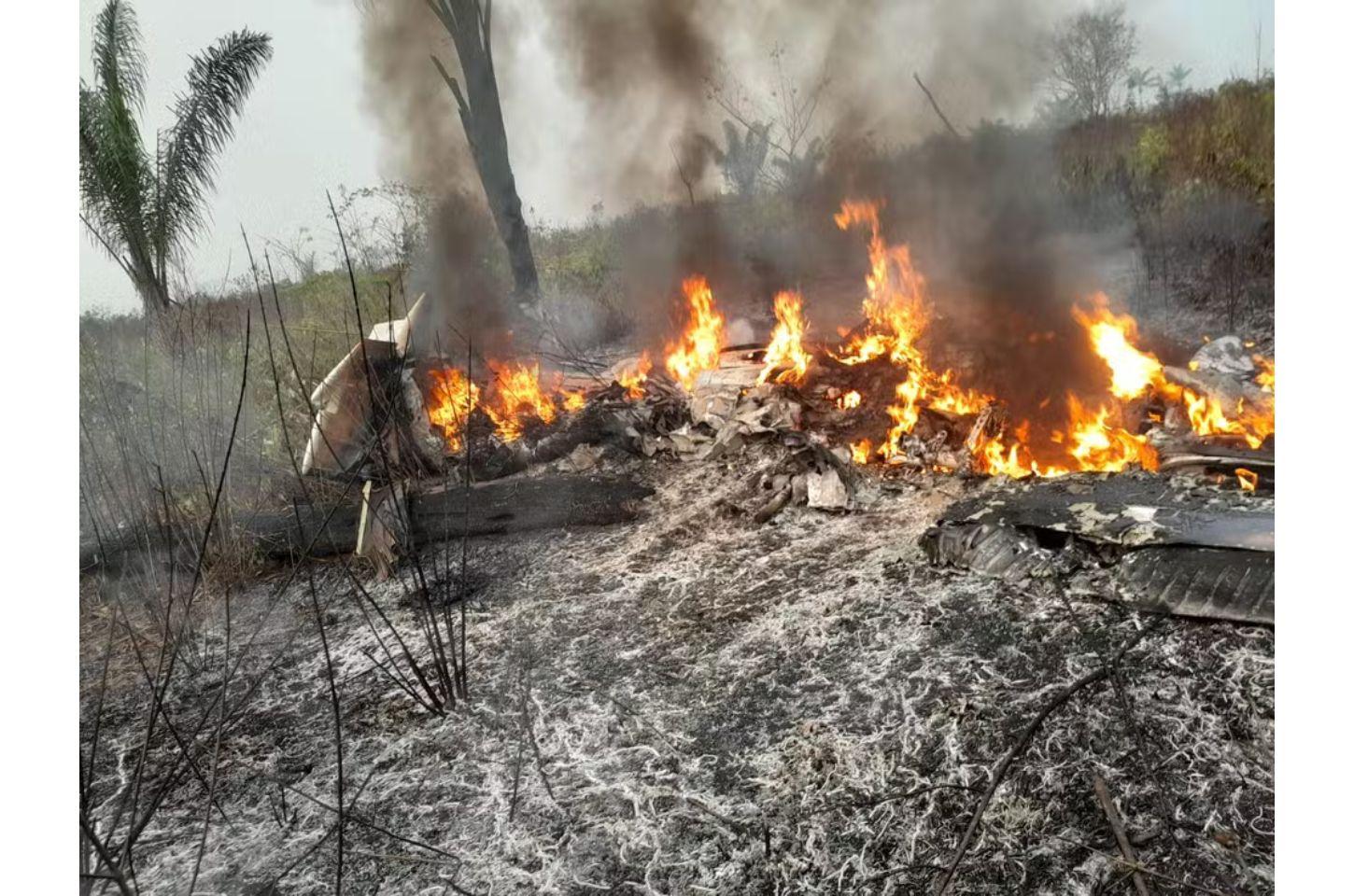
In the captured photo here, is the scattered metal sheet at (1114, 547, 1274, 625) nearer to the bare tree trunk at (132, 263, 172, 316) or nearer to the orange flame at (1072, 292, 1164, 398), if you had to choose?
the orange flame at (1072, 292, 1164, 398)

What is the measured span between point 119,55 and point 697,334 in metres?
3.99

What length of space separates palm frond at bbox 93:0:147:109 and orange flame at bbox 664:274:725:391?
374cm

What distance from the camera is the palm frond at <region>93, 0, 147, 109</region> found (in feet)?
11.0

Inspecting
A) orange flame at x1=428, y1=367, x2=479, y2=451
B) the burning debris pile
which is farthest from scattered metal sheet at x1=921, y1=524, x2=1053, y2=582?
orange flame at x1=428, y1=367, x2=479, y2=451

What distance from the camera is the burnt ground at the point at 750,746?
1.81 m

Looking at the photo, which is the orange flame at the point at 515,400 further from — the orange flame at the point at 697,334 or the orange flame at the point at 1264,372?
the orange flame at the point at 1264,372

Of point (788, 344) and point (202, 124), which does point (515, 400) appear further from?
point (202, 124)

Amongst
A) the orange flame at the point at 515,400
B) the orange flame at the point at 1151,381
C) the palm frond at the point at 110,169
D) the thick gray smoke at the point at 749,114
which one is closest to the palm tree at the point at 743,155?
the thick gray smoke at the point at 749,114

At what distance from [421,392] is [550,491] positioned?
3.87 feet

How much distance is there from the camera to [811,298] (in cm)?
586

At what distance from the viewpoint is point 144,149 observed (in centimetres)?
371

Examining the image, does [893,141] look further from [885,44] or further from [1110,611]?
[1110,611]

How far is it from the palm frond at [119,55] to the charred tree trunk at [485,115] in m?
1.38
